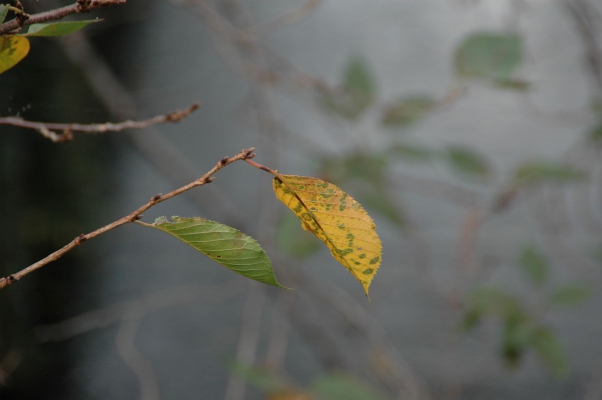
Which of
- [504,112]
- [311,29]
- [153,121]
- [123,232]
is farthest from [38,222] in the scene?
[504,112]

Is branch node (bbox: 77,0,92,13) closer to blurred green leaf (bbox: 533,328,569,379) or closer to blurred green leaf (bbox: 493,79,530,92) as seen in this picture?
blurred green leaf (bbox: 493,79,530,92)

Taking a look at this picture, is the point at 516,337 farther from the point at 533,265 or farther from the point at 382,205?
the point at 382,205

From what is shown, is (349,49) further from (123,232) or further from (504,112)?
(123,232)

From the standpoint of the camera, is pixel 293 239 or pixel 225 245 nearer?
pixel 225 245

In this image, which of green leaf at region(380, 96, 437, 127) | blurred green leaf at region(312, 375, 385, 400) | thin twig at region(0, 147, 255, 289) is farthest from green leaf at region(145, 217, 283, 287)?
green leaf at region(380, 96, 437, 127)

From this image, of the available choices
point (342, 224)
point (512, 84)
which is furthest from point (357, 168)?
point (342, 224)

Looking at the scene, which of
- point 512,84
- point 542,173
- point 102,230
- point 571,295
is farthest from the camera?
point 571,295

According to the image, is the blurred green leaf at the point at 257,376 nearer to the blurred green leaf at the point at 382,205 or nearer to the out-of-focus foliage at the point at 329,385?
the out-of-focus foliage at the point at 329,385

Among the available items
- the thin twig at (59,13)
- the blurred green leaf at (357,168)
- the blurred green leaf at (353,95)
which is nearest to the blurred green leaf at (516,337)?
the blurred green leaf at (357,168)
